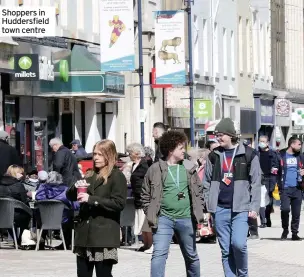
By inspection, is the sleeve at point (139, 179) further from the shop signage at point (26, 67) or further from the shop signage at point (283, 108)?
the shop signage at point (283, 108)

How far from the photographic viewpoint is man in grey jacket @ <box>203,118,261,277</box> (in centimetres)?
1566

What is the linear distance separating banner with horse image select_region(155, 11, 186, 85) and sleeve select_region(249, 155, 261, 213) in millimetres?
23762

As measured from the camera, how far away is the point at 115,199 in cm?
1312

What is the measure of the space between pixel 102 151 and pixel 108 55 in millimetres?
21616

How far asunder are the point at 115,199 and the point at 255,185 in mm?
3009

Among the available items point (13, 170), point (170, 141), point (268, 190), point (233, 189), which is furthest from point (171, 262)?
point (268, 190)

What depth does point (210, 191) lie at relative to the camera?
618 inches

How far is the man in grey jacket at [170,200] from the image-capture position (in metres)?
14.8

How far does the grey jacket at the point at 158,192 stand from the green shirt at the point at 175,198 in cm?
4

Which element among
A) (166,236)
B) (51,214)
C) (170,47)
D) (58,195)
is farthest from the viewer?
(170,47)

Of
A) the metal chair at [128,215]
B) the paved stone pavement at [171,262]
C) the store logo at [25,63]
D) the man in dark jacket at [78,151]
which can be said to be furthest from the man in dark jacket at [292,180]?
the store logo at [25,63]

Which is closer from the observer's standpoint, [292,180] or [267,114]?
[292,180]

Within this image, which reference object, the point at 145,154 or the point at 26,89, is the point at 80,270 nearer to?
the point at 145,154
